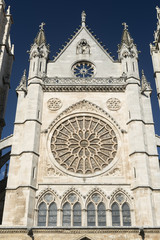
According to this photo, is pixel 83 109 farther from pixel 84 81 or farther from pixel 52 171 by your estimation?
pixel 52 171

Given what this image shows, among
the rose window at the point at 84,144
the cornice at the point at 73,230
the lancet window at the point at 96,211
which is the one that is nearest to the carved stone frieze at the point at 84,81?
the rose window at the point at 84,144

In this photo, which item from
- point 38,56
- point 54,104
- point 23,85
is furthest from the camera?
point 38,56

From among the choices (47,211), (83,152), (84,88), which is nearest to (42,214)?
(47,211)

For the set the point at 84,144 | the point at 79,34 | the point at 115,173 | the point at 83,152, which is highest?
the point at 79,34

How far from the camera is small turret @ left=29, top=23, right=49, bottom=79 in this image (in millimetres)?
21295

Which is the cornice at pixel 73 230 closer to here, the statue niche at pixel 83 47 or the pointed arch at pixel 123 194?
the pointed arch at pixel 123 194

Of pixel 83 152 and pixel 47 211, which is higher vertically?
pixel 83 152

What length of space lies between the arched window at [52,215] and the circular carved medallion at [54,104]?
642 cm

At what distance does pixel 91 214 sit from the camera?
16000 mm

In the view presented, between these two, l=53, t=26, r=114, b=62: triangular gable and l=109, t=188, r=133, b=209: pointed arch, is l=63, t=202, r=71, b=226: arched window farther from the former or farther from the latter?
l=53, t=26, r=114, b=62: triangular gable

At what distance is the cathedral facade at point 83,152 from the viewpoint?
1541 centimetres

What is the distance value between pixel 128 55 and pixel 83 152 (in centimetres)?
834

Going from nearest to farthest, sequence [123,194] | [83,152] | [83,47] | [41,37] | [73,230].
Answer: [73,230] → [123,194] → [83,152] → [83,47] → [41,37]

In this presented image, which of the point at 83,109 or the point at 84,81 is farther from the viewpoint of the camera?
the point at 84,81
